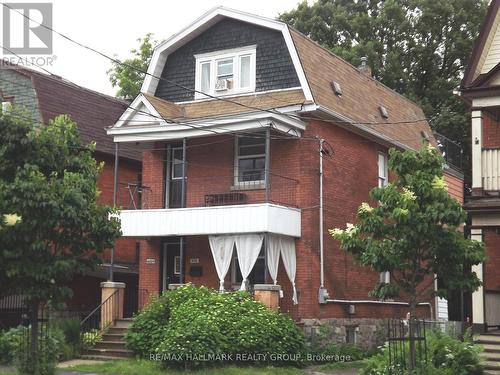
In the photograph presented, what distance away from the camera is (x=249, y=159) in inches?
849

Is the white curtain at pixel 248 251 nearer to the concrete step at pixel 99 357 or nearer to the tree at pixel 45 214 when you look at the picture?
the concrete step at pixel 99 357

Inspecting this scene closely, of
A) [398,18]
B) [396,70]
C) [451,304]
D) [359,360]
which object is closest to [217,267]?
[359,360]

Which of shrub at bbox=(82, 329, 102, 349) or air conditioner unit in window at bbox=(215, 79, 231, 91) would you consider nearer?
shrub at bbox=(82, 329, 102, 349)

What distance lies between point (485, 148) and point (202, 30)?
10163 millimetres

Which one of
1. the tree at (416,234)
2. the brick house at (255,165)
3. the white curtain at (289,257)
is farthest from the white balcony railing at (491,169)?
the white curtain at (289,257)

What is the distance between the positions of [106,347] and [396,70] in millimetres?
22205

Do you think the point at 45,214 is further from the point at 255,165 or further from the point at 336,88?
the point at 336,88

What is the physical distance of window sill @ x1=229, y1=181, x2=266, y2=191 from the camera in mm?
A: 20828

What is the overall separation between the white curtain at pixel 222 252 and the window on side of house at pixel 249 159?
2.03 m

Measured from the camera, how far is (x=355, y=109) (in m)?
23.4

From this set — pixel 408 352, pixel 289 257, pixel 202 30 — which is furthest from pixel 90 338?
pixel 202 30

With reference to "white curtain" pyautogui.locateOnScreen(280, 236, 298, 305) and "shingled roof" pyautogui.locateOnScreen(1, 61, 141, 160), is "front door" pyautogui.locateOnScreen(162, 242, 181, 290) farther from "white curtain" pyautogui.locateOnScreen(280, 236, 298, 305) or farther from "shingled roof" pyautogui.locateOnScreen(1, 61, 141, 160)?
"shingled roof" pyautogui.locateOnScreen(1, 61, 141, 160)

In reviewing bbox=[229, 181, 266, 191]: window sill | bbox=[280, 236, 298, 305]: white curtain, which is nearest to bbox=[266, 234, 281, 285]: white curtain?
bbox=[280, 236, 298, 305]: white curtain

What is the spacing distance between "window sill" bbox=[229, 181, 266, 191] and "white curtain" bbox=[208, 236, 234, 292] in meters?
1.86
